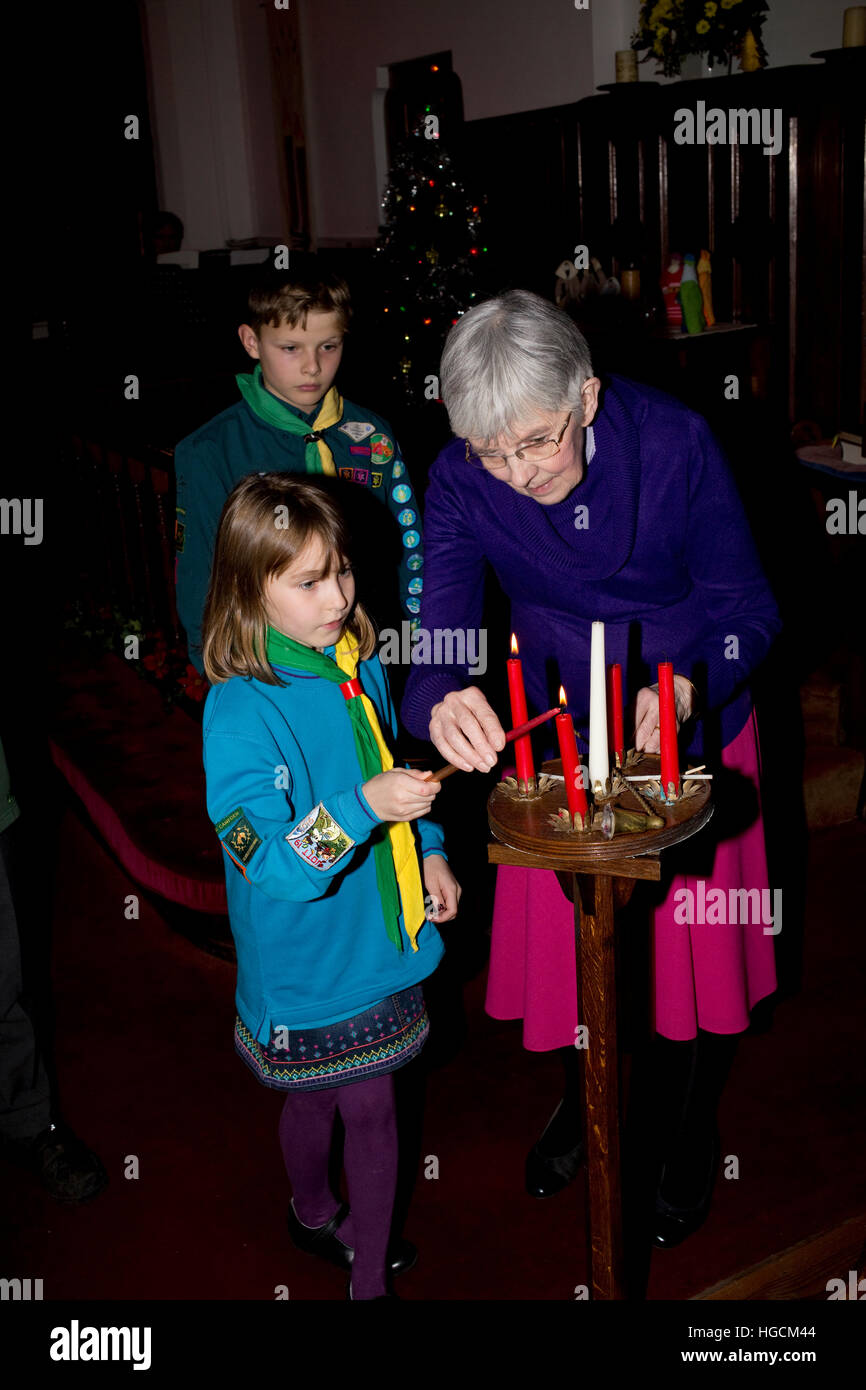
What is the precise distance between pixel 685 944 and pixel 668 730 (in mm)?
757

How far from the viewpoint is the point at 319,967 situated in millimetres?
2004

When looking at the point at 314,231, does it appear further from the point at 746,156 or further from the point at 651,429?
the point at 651,429

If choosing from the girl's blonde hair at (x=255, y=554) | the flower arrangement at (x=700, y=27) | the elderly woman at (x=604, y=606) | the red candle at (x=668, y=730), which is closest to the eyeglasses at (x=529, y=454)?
the elderly woman at (x=604, y=606)

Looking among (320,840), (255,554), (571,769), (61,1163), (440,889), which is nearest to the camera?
(571,769)

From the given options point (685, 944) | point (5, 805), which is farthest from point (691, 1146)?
point (5, 805)

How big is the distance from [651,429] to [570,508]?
0.58 feet

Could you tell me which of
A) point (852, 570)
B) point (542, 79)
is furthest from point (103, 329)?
point (852, 570)

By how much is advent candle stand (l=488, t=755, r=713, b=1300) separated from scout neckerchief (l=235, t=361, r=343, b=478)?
1.34 m

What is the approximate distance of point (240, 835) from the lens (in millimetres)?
1841

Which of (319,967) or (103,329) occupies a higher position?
(103,329)

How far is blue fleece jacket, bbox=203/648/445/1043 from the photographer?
1835mm

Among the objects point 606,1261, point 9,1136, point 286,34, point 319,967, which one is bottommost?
point 9,1136

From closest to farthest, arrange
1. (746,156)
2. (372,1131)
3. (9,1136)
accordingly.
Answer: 1. (372,1131)
2. (9,1136)
3. (746,156)

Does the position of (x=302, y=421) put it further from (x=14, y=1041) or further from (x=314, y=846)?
(x=14, y=1041)
